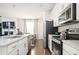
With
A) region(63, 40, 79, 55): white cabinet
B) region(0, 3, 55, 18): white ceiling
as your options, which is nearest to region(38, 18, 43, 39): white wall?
region(0, 3, 55, 18): white ceiling

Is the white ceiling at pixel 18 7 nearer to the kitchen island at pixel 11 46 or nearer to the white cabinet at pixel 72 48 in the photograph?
the kitchen island at pixel 11 46

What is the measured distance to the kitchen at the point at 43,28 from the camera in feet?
5.79

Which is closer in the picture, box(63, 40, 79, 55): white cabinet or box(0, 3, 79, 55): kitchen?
box(63, 40, 79, 55): white cabinet

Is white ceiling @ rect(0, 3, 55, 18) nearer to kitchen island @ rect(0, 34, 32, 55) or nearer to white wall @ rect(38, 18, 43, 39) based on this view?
kitchen island @ rect(0, 34, 32, 55)

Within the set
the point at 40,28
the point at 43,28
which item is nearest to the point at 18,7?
the point at 43,28

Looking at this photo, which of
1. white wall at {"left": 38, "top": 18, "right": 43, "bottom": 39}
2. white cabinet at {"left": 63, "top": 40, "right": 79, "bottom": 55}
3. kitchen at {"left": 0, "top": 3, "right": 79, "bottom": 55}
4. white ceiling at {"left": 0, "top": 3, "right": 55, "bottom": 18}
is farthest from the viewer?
white wall at {"left": 38, "top": 18, "right": 43, "bottom": 39}

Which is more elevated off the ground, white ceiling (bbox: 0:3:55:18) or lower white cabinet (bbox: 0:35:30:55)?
white ceiling (bbox: 0:3:55:18)

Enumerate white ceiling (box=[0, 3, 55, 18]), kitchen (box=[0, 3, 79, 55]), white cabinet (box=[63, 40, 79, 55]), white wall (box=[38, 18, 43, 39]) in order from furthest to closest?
white wall (box=[38, 18, 43, 39])
white ceiling (box=[0, 3, 55, 18])
kitchen (box=[0, 3, 79, 55])
white cabinet (box=[63, 40, 79, 55])

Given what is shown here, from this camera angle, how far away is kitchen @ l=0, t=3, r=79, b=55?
1765 mm

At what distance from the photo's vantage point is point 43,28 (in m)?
5.16

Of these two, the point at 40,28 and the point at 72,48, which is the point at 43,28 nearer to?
the point at 72,48

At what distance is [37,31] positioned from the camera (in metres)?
10.1

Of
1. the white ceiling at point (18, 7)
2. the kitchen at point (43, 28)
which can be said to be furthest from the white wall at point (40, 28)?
the white ceiling at point (18, 7)
